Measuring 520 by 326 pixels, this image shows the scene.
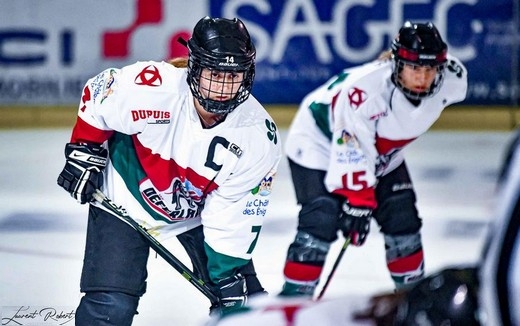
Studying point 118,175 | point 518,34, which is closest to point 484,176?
point 518,34

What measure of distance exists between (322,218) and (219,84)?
1.12 m

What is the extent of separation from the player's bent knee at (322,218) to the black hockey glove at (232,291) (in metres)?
0.83

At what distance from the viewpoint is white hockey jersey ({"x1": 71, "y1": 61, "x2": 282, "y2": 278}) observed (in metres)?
2.79

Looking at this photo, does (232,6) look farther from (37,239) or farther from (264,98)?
(37,239)

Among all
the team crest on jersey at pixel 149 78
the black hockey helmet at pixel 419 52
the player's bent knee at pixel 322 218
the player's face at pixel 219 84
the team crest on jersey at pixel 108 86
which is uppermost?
the player's face at pixel 219 84

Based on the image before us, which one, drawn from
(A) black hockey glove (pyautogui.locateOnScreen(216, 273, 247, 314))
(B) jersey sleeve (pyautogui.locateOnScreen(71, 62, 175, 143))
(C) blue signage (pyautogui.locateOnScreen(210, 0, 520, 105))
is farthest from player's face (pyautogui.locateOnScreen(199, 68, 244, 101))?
(C) blue signage (pyautogui.locateOnScreen(210, 0, 520, 105))

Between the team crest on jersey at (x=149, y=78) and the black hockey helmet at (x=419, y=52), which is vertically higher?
the team crest on jersey at (x=149, y=78)

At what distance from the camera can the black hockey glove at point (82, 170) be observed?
2844mm

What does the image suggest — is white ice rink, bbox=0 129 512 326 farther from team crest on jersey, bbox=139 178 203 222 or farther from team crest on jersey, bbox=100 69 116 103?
team crest on jersey, bbox=100 69 116 103

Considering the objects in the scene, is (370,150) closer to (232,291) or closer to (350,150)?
(350,150)
